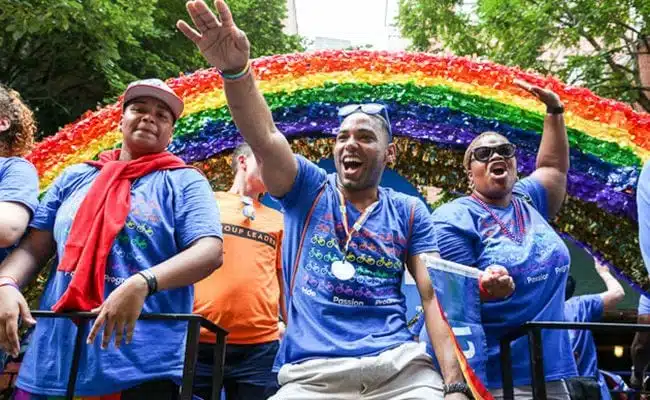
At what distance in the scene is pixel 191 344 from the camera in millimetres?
2445

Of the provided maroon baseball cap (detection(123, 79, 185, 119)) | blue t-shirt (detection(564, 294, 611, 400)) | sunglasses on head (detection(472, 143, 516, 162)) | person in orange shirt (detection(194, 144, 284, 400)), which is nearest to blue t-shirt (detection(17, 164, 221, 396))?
maroon baseball cap (detection(123, 79, 185, 119))

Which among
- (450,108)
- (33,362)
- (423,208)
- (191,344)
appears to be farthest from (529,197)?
(33,362)

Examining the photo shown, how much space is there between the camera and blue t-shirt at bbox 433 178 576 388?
2.91 meters

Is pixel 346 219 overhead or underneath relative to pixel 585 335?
overhead

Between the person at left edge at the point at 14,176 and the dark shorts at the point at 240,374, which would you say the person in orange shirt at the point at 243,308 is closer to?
the dark shorts at the point at 240,374

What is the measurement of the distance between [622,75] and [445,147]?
27.0 feet

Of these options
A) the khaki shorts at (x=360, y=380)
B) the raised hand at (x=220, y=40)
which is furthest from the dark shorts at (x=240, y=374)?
the raised hand at (x=220, y=40)

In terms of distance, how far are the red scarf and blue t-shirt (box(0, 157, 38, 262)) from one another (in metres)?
0.29

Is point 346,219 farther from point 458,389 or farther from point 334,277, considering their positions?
point 458,389

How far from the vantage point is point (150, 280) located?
2.36 m

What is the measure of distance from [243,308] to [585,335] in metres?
2.29

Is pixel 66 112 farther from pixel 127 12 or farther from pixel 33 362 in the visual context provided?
pixel 33 362

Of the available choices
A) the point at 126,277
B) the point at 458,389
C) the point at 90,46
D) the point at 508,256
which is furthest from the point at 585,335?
the point at 90,46

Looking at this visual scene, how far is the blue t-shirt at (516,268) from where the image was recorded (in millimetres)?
2912
